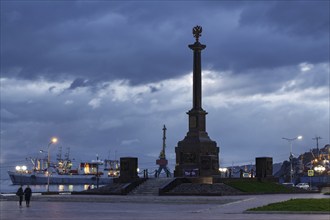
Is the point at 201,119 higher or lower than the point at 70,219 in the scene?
higher

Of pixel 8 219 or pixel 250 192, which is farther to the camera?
pixel 250 192

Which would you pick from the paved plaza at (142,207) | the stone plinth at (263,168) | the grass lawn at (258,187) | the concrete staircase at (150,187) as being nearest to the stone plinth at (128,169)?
the concrete staircase at (150,187)

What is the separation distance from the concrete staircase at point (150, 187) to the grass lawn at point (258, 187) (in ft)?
22.5

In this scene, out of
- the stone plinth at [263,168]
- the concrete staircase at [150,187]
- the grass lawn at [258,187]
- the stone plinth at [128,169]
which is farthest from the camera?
the stone plinth at [263,168]

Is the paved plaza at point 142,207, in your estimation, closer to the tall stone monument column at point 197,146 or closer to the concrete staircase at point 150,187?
the concrete staircase at point 150,187

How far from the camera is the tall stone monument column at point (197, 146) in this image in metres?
67.3

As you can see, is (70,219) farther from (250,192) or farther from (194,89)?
(194,89)

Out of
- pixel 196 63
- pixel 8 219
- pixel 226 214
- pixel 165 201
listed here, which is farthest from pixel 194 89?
pixel 8 219

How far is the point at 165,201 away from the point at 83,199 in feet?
27.6

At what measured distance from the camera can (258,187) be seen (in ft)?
208

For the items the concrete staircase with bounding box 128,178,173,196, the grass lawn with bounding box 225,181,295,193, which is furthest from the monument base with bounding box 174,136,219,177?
the grass lawn with bounding box 225,181,295,193

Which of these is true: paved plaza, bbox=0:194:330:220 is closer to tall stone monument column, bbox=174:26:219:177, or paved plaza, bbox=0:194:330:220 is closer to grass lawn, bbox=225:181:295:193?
grass lawn, bbox=225:181:295:193

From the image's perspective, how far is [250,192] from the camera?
60.0 m

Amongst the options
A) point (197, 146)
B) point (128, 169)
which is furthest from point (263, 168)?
point (128, 169)
